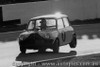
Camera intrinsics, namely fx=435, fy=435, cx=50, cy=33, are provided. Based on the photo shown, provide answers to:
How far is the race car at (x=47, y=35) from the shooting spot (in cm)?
1655

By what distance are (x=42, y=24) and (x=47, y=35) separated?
2.75 ft

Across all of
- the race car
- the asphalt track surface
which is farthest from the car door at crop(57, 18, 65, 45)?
the asphalt track surface

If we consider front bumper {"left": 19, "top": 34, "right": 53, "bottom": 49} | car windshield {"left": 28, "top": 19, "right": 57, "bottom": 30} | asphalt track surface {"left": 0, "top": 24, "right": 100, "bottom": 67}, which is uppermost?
car windshield {"left": 28, "top": 19, "right": 57, "bottom": 30}

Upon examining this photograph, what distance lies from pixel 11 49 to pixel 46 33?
3143 millimetres

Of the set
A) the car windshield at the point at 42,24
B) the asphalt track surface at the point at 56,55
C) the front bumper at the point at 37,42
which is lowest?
the asphalt track surface at the point at 56,55

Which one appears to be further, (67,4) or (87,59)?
(67,4)

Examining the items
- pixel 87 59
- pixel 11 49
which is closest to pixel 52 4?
pixel 11 49

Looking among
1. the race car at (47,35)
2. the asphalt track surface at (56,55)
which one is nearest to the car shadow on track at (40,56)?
the asphalt track surface at (56,55)

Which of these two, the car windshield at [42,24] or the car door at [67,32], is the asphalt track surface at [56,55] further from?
the car windshield at [42,24]

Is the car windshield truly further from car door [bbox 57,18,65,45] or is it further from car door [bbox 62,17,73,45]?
car door [bbox 62,17,73,45]

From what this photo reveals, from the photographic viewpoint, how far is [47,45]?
1648 cm

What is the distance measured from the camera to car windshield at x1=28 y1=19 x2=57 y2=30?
1734 cm

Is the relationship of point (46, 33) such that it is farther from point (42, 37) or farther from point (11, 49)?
point (11, 49)

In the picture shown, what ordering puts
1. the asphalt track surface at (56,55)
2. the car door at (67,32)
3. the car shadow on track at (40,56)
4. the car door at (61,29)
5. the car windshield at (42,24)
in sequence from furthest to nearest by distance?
the car door at (67,32), the car windshield at (42,24), the car door at (61,29), the car shadow on track at (40,56), the asphalt track surface at (56,55)
